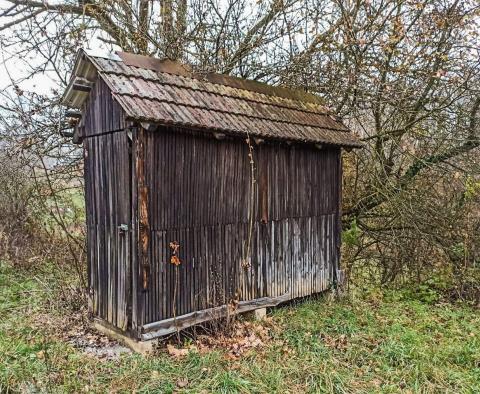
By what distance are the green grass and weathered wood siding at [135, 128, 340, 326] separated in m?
0.70

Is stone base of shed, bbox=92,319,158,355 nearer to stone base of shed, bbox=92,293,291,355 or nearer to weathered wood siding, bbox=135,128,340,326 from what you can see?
stone base of shed, bbox=92,293,291,355

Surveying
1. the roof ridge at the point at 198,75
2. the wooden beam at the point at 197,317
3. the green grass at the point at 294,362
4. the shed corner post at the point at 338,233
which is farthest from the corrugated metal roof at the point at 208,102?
the green grass at the point at 294,362

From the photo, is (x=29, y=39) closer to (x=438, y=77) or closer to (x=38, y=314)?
(x=38, y=314)

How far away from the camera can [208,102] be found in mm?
5996

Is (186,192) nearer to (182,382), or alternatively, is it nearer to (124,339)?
(124,339)

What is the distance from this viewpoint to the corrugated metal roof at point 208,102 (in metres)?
5.18

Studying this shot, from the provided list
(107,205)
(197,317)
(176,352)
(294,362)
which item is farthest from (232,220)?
(294,362)

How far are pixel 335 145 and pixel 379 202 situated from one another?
9.17 feet

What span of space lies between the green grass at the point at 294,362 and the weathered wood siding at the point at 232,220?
70 cm

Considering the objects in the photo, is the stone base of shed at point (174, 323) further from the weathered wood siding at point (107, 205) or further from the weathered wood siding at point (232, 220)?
the weathered wood siding at point (107, 205)

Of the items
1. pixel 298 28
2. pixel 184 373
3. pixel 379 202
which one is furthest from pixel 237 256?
pixel 298 28

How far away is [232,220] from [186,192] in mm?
921

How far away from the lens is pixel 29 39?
27.2 feet

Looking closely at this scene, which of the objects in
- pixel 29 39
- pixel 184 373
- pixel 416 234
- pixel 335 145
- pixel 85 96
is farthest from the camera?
pixel 416 234
